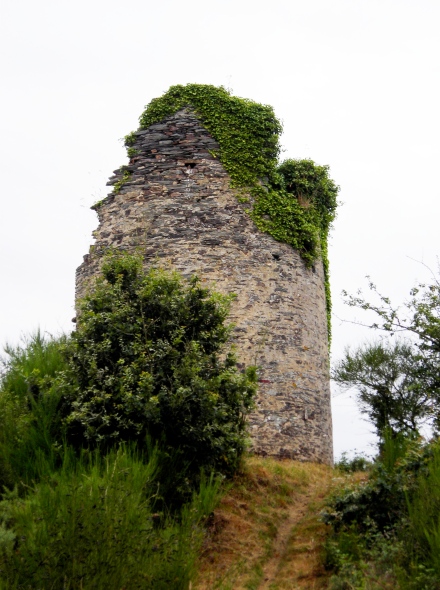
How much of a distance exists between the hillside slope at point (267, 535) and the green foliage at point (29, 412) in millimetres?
1925

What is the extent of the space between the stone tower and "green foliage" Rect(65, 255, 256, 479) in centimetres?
220

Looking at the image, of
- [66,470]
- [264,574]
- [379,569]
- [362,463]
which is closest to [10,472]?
[66,470]

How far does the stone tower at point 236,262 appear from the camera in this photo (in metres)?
12.1

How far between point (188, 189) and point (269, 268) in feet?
5.96

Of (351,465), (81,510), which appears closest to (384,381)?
(351,465)

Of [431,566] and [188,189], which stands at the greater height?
[188,189]

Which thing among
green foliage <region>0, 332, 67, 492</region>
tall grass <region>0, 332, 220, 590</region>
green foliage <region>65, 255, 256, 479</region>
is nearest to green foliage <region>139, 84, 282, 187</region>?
green foliage <region>65, 255, 256, 479</region>

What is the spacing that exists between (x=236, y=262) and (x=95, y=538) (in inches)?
277

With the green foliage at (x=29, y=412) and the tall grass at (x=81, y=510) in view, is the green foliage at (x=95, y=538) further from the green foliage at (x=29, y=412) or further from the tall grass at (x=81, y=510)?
the green foliage at (x=29, y=412)

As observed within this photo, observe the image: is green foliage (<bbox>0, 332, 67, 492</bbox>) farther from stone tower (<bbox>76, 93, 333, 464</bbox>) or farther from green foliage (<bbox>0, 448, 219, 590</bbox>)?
stone tower (<bbox>76, 93, 333, 464</bbox>)

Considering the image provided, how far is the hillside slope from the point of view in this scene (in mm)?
7777

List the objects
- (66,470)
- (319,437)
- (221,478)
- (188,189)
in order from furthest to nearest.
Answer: (188,189), (319,437), (221,478), (66,470)

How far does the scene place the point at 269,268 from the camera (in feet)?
41.9

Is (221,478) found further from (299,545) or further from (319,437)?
(319,437)
